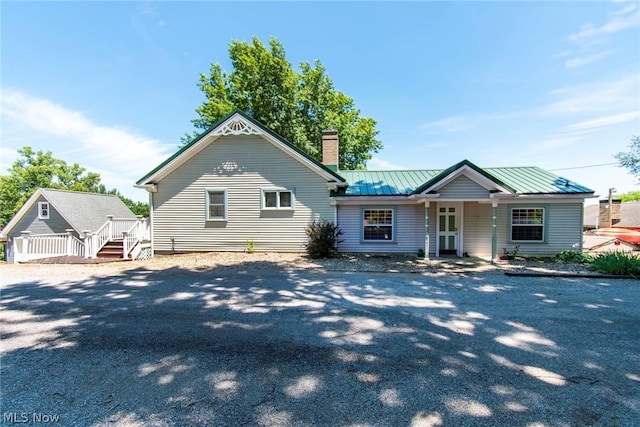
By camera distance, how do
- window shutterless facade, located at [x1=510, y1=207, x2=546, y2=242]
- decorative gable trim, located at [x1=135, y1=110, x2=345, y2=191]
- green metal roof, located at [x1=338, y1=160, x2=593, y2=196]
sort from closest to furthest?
green metal roof, located at [x1=338, y1=160, x2=593, y2=196] → window shutterless facade, located at [x1=510, y1=207, x2=546, y2=242] → decorative gable trim, located at [x1=135, y1=110, x2=345, y2=191]

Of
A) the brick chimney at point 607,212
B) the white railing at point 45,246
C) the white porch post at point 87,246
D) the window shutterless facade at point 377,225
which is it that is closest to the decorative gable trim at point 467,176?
the window shutterless facade at point 377,225

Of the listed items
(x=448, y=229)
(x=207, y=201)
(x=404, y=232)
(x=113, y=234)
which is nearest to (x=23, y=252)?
(x=113, y=234)

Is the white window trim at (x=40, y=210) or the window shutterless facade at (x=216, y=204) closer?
the window shutterless facade at (x=216, y=204)

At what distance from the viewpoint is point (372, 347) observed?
399cm

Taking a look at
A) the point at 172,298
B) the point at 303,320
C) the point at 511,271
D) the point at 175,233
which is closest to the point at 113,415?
the point at 303,320

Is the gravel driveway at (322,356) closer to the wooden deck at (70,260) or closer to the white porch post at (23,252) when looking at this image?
the wooden deck at (70,260)

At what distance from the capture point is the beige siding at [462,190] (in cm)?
1149

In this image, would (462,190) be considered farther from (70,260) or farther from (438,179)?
(70,260)

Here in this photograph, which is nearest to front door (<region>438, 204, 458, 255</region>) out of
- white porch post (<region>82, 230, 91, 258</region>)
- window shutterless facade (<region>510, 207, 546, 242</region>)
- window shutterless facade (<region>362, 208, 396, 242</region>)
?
window shutterless facade (<region>362, 208, 396, 242</region>)

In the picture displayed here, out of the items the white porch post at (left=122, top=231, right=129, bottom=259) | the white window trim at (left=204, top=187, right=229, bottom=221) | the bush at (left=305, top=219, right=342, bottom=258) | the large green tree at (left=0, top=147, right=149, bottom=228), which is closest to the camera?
the bush at (left=305, top=219, right=342, bottom=258)

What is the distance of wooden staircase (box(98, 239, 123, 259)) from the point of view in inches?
525

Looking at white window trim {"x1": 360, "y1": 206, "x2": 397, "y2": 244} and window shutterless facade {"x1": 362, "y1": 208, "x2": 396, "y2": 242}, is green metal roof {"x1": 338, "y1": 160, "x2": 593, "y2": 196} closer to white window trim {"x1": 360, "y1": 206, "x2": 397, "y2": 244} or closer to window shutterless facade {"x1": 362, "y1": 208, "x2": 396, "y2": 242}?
white window trim {"x1": 360, "y1": 206, "x2": 397, "y2": 244}

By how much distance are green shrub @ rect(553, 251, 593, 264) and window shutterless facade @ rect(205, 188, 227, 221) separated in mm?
14500

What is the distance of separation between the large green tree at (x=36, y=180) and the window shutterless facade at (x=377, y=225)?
37.5 m
